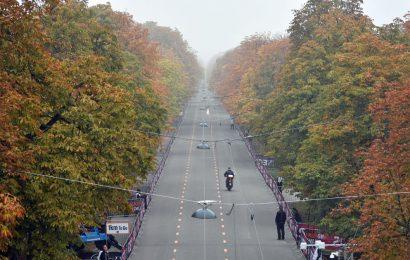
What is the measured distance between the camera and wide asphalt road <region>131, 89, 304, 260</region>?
1401 inches

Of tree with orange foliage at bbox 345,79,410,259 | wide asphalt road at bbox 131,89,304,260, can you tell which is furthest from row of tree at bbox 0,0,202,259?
tree with orange foliage at bbox 345,79,410,259

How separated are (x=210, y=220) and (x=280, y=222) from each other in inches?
282

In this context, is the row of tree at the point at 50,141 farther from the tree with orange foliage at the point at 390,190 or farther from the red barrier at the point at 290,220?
the tree with orange foliage at the point at 390,190

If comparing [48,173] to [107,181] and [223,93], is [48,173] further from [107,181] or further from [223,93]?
[223,93]

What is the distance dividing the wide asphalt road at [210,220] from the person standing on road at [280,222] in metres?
0.42

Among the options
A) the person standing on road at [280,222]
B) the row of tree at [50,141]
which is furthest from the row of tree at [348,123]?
the row of tree at [50,141]

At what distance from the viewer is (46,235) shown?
23.6 m

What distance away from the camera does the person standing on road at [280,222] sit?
37.6 meters

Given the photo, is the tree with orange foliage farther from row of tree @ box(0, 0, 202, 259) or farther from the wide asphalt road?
row of tree @ box(0, 0, 202, 259)

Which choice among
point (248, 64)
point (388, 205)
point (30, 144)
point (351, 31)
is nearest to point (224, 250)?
point (388, 205)

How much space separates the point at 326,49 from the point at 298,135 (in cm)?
832

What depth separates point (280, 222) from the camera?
37.8 meters

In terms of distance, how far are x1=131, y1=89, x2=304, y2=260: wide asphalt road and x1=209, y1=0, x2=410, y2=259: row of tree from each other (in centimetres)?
333

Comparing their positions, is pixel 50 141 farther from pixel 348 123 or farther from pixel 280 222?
pixel 348 123
